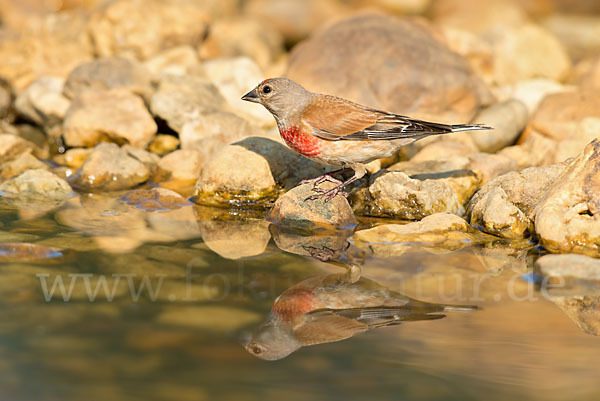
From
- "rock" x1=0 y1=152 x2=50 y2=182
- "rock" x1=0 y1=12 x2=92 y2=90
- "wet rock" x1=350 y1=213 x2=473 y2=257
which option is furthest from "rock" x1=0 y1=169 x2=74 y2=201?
"rock" x1=0 y1=12 x2=92 y2=90

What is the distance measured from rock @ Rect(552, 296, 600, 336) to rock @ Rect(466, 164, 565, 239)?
4.64 ft

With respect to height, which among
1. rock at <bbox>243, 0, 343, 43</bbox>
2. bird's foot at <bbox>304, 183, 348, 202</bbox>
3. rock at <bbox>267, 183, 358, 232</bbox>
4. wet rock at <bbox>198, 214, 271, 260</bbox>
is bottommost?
wet rock at <bbox>198, 214, 271, 260</bbox>

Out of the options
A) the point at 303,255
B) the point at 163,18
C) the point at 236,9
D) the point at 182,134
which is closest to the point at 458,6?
the point at 236,9

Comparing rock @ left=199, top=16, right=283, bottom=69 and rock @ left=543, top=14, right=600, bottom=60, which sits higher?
rock @ left=543, top=14, right=600, bottom=60

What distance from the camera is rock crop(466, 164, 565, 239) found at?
232 inches

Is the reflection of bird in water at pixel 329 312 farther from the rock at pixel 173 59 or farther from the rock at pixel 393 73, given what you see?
the rock at pixel 173 59

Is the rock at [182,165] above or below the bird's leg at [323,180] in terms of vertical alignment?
above

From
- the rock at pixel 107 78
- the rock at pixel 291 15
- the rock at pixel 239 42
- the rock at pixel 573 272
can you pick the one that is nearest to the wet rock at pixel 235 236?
the rock at pixel 573 272

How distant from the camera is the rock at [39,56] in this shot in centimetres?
1064

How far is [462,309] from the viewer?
4.38 metres

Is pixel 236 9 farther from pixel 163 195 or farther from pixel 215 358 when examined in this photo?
pixel 215 358

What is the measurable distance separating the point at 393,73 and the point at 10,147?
199 inches

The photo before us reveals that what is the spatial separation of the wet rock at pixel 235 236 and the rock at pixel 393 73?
10.9ft

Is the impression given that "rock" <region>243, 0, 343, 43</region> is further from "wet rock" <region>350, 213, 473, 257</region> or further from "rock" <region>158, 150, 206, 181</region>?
"wet rock" <region>350, 213, 473, 257</region>
